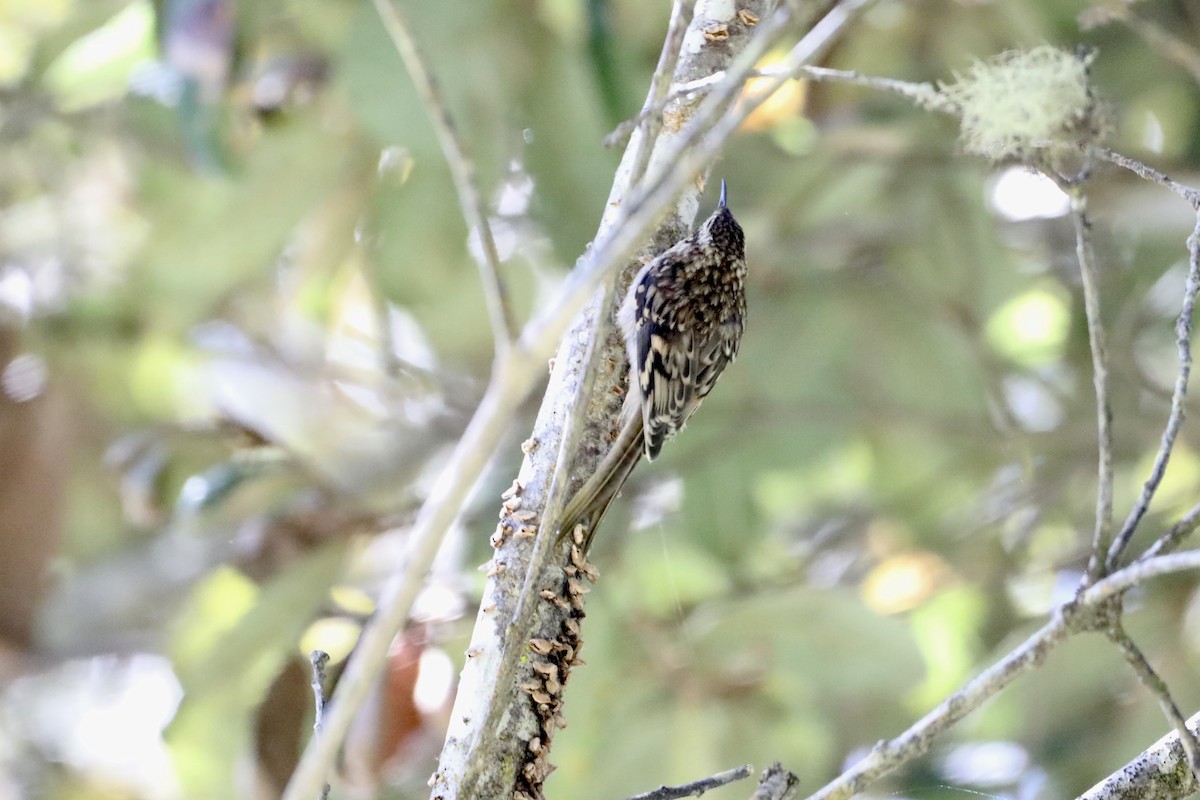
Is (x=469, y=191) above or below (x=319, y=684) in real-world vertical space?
above

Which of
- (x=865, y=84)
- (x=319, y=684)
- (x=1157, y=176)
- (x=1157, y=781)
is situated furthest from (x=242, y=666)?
(x=1157, y=176)

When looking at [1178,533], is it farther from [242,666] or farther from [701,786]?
[242,666]

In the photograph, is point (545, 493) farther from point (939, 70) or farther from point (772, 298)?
point (939, 70)

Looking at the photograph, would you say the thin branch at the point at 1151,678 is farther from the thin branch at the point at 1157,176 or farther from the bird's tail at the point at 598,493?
the bird's tail at the point at 598,493

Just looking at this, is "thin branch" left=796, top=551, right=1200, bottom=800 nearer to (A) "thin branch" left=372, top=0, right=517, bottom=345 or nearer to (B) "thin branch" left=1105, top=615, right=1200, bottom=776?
(B) "thin branch" left=1105, top=615, right=1200, bottom=776

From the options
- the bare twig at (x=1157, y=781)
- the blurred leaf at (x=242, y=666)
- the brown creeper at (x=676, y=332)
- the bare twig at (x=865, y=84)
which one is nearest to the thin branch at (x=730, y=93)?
the bare twig at (x=865, y=84)

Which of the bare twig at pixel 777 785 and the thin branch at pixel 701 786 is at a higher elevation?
the thin branch at pixel 701 786
